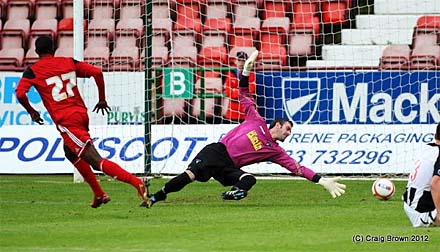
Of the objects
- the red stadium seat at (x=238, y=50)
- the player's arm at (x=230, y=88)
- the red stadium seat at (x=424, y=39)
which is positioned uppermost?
the red stadium seat at (x=424, y=39)

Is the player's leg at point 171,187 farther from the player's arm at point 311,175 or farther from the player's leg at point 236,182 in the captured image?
the player's arm at point 311,175

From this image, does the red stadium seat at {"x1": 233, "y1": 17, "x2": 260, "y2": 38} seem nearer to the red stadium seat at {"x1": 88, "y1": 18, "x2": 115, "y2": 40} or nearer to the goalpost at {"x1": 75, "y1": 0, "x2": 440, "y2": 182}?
the goalpost at {"x1": 75, "y1": 0, "x2": 440, "y2": 182}

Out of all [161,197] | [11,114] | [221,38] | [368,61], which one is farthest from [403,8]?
[161,197]

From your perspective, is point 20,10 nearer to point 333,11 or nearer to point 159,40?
point 159,40

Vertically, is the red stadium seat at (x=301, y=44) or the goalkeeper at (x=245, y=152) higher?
the red stadium seat at (x=301, y=44)

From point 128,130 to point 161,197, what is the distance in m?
6.34

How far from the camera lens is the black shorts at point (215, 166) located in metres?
15.4

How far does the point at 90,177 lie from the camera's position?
580 inches

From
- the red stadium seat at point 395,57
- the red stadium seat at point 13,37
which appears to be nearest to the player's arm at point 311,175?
the red stadium seat at point 395,57

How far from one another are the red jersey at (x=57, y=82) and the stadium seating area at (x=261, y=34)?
822cm

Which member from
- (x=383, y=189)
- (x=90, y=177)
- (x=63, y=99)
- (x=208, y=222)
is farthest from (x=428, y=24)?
(x=208, y=222)

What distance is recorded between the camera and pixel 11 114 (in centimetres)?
2228

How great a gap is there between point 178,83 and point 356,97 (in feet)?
10.6

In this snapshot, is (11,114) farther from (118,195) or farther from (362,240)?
(362,240)
